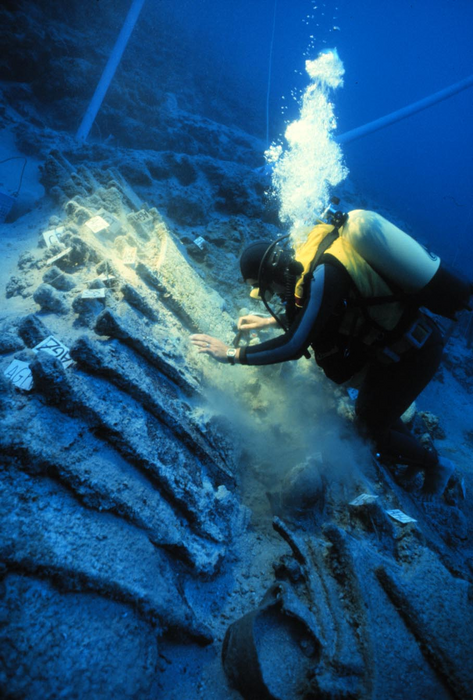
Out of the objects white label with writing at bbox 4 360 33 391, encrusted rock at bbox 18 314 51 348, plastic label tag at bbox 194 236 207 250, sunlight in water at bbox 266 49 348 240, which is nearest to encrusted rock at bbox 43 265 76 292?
encrusted rock at bbox 18 314 51 348

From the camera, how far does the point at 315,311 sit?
2.54 m

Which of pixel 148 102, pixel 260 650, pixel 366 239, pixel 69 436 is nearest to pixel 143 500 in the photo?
pixel 69 436

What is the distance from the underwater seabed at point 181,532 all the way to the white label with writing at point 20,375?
0.05ft

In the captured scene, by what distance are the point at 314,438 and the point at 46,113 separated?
14866mm

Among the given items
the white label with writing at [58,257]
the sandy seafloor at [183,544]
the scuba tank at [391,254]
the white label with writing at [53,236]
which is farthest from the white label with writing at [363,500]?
the white label with writing at [53,236]

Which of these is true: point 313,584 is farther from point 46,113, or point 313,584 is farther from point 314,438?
point 46,113

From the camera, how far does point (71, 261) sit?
4.17 metres

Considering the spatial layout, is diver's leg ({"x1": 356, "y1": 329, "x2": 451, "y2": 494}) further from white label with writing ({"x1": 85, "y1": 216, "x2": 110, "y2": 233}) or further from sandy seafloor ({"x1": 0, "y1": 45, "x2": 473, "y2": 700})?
white label with writing ({"x1": 85, "y1": 216, "x2": 110, "y2": 233})

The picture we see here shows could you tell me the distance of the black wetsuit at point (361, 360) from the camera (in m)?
2.54

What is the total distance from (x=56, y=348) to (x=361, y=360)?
3029 millimetres

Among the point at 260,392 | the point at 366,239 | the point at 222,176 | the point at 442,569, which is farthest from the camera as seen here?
the point at 222,176

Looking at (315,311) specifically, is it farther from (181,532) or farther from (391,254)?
(181,532)

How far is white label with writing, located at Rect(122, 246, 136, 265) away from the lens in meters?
4.30

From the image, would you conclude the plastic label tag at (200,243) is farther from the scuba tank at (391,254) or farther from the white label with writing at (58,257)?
the scuba tank at (391,254)
